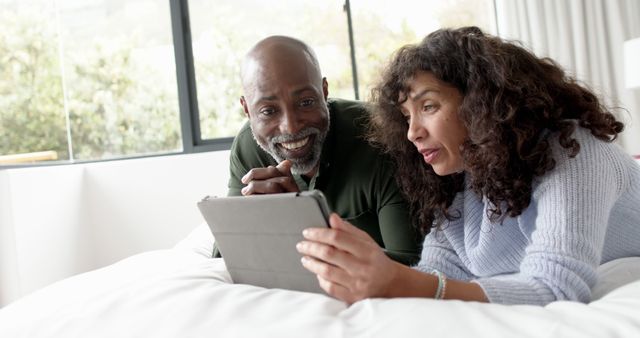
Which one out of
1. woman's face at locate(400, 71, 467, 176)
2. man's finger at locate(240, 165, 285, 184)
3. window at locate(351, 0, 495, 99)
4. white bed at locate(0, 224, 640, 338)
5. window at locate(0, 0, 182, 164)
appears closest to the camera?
white bed at locate(0, 224, 640, 338)

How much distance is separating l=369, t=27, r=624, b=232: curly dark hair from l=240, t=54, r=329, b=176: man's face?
340 millimetres

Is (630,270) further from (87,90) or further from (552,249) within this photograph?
(87,90)

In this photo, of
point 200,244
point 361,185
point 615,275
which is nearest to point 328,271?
point 615,275

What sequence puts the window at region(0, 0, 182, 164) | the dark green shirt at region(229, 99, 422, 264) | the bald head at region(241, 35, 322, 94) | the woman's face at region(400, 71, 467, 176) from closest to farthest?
the woman's face at region(400, 71, 467, 176)
the dark green shirt at region(229, 99, 422, 264)
the bald head at region(241, 35, 322, 94)
the window at region(0, 0, 182, 164)

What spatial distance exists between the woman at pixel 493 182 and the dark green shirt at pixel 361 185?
0.30ft

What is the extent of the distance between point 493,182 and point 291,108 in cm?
63

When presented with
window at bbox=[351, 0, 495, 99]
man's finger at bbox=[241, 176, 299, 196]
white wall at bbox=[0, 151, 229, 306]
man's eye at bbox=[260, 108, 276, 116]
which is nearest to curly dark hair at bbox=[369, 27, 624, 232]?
man's finger at bbox=[241, 176, 299, 196]

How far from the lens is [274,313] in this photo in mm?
862

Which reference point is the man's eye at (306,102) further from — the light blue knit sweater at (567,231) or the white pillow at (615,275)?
the white pillow at (615,275)

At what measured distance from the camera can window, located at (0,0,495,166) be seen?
386cm

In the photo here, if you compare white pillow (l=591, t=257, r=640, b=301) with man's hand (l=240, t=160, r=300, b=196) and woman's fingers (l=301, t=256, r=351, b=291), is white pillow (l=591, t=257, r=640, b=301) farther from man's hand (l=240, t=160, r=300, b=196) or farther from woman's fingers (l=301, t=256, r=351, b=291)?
man's hand (l=240, t=160, r=300, b=196)

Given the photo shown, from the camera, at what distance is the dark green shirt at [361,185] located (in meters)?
1.51

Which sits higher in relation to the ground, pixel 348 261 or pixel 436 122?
pixel 436 122

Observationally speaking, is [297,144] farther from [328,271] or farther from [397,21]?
[397,21]
